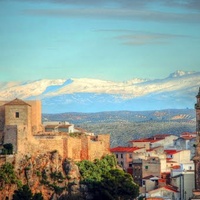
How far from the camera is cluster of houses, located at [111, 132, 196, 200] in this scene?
98.6 metres

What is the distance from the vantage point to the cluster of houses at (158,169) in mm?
98625

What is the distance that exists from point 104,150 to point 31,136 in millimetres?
8599

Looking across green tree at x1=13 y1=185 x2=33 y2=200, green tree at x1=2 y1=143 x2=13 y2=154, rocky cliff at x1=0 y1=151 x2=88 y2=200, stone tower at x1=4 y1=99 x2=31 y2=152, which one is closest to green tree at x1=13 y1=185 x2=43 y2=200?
green tree at x1=13 y1=185 x2=33 y2=200

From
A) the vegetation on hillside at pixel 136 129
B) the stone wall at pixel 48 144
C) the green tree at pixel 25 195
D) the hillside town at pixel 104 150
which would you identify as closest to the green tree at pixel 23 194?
the green tree at pixel 25 195

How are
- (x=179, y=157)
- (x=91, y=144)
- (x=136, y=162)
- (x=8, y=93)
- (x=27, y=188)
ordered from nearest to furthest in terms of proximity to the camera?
(x=27, y=188) < (x=91, y=144) < (x=136, y=162) < (x=179, y=157) < (x=8, y=93)

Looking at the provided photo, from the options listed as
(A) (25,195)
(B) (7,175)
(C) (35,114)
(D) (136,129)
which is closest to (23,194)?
(A) (25,195)

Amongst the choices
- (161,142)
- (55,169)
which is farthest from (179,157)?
(55,169)

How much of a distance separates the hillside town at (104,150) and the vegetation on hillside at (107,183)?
42.6 inches

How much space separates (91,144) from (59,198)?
5901 millimetres

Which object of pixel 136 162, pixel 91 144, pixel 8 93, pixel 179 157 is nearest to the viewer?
pixel 91 144

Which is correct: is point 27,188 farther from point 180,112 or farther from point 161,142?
point 180,112

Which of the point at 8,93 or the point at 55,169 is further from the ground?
the point at 8,93

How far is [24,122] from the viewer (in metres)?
89.6

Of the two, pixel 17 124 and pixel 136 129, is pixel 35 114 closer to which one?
pixel 17 124
